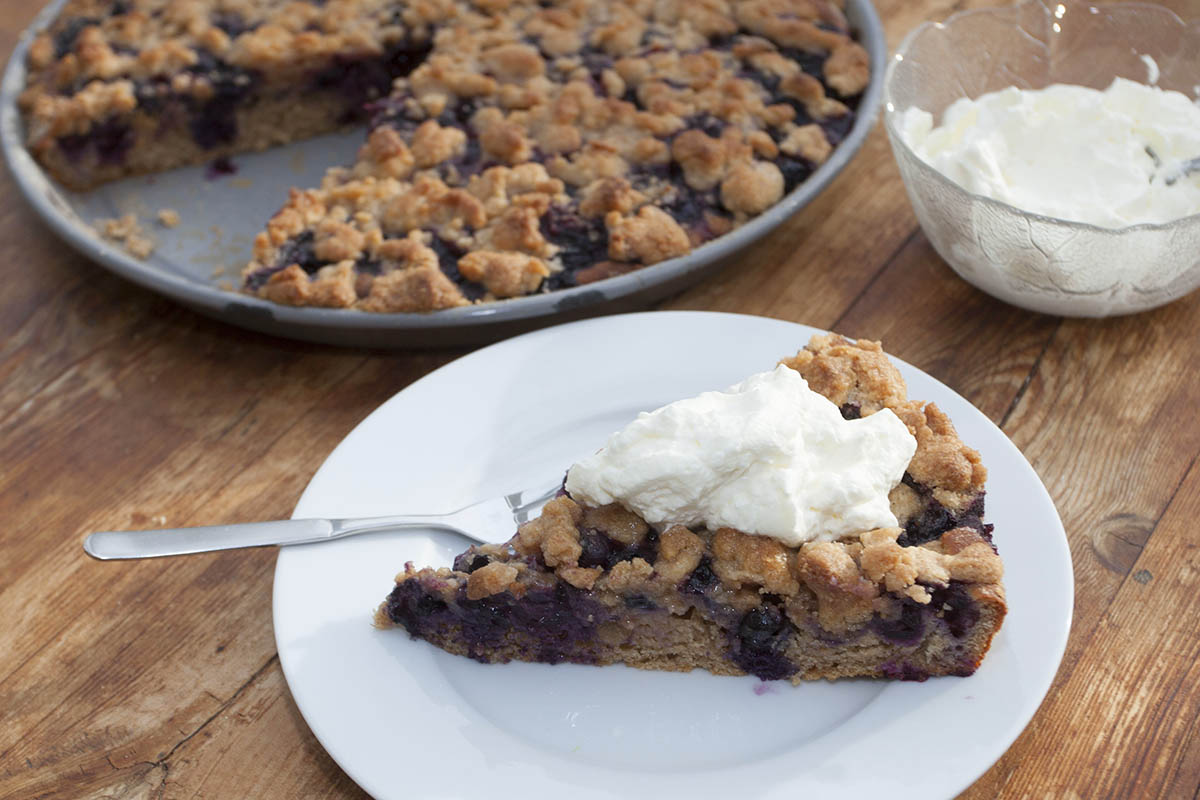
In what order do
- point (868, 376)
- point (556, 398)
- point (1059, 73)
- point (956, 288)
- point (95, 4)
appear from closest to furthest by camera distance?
point (868, 376), point (556, 398), point (956, 288), point (1059, 73), point (95, 4)

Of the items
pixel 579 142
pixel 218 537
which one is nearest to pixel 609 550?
pixel 218 537

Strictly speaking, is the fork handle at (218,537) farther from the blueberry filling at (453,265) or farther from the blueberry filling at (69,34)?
the blueberry filling at (69,34)

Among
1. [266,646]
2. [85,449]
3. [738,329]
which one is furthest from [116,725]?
[738,329]

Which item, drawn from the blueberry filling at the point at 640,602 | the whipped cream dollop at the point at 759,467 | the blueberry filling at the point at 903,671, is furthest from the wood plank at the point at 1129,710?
the blueberry filling at the point at 640,602

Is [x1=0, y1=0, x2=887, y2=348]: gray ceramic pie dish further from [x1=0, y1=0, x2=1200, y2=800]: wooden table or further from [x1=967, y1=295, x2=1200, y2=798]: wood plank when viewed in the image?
[x1=967, y1=295, x2=1200, y2=798]: wood plank

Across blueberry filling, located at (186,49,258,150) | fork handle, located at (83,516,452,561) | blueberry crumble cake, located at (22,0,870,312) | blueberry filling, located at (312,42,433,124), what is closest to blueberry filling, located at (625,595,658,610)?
fork handle, located at (83,516,452,561)

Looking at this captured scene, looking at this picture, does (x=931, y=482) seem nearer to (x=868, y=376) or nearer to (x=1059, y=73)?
(x=868, y=376)
